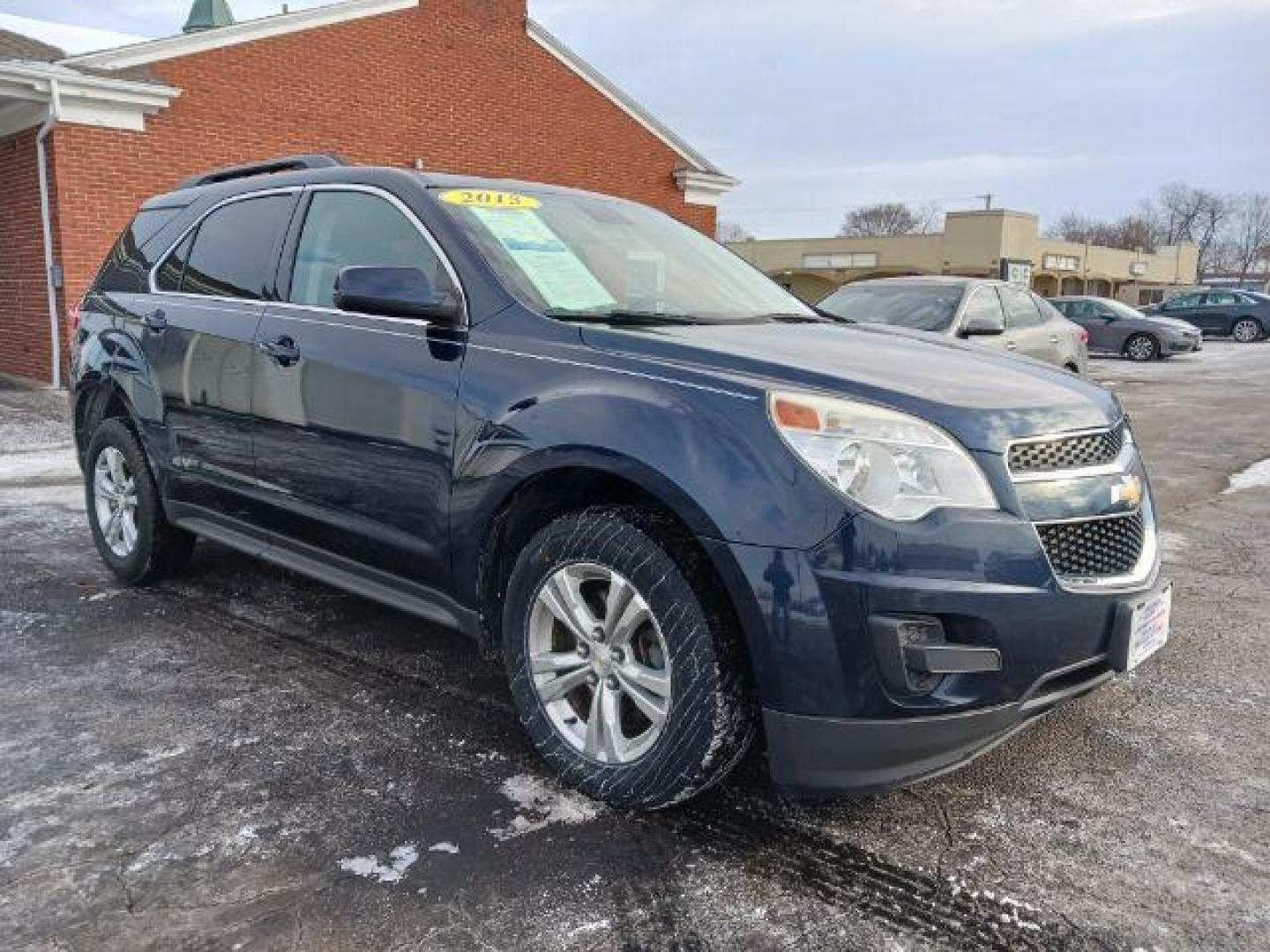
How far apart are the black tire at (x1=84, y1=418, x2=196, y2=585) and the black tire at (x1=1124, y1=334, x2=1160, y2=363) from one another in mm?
22921

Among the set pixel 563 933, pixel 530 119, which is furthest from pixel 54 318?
pixel 563 933

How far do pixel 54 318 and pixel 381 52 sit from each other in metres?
5.38

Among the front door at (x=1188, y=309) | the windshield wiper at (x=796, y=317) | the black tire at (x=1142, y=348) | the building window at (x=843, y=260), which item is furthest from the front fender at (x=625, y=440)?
the building window at (x=843, y=260)

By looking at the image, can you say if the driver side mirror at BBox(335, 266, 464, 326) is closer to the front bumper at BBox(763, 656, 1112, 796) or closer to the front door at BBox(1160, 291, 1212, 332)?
the front bumper at BBox(763, 656, 1112, 796)

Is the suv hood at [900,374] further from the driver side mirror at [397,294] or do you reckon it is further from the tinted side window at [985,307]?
the tinted side window at [985,307]

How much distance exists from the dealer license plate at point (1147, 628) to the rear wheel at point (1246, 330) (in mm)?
31984

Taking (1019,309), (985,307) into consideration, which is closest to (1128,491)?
(985,307)

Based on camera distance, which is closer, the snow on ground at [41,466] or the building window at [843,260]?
the snow on ground at [41,466]

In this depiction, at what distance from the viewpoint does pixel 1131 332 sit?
77.0 ft

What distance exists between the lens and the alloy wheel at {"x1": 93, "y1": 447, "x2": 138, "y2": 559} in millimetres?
4801

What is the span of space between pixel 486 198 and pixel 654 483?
1.46m

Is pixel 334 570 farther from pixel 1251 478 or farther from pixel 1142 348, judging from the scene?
pixel 1142 348

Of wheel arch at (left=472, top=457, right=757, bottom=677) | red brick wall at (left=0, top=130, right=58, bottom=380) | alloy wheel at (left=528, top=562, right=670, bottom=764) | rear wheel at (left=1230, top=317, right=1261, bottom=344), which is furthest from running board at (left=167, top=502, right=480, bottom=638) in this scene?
rear wheel at (left=1230, top=317, right=1261, bottom=344)

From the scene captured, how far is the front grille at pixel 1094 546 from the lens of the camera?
100.0 inches
